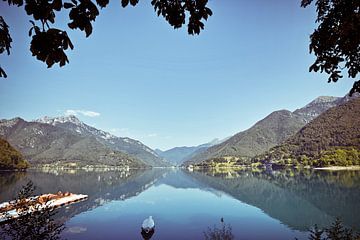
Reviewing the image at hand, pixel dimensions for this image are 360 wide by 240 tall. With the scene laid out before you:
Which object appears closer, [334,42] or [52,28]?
[52,28]

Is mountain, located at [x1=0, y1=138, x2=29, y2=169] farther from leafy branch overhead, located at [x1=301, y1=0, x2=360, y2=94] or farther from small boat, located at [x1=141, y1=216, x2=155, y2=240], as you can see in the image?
leafy branch overhead, located at [x1=301, y1=0, x2=360, y2=94]

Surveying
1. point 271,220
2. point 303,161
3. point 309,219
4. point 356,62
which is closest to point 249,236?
point 271,220

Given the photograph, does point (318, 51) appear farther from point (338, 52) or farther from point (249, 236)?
point (249, 236)

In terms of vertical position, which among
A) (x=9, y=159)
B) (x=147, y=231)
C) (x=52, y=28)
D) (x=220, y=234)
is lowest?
(x=220, y=234)

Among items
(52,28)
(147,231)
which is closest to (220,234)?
(147,231)

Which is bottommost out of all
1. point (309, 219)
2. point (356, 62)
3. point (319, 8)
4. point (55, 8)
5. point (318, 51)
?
point (309, 219)

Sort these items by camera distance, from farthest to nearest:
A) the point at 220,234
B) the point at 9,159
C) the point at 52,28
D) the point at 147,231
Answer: the point at 9,159, the point at 220,234, the point at 147,231, the point at 52,28

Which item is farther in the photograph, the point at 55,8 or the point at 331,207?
the point at 331,207

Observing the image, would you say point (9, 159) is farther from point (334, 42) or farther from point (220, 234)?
point (334, 42)

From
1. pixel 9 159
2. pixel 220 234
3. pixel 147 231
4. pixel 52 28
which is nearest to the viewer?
pixel 52 28

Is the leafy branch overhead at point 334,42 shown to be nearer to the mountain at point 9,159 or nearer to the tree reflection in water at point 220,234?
the tree reflection in water at point 220,234

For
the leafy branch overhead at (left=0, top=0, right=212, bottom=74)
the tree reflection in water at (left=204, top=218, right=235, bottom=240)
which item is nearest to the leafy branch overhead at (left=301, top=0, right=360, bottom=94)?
the leafy branch overhead at (left=0, top=0, right=212, bottom=74)

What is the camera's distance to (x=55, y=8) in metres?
3.51

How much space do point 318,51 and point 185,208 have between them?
165ft
